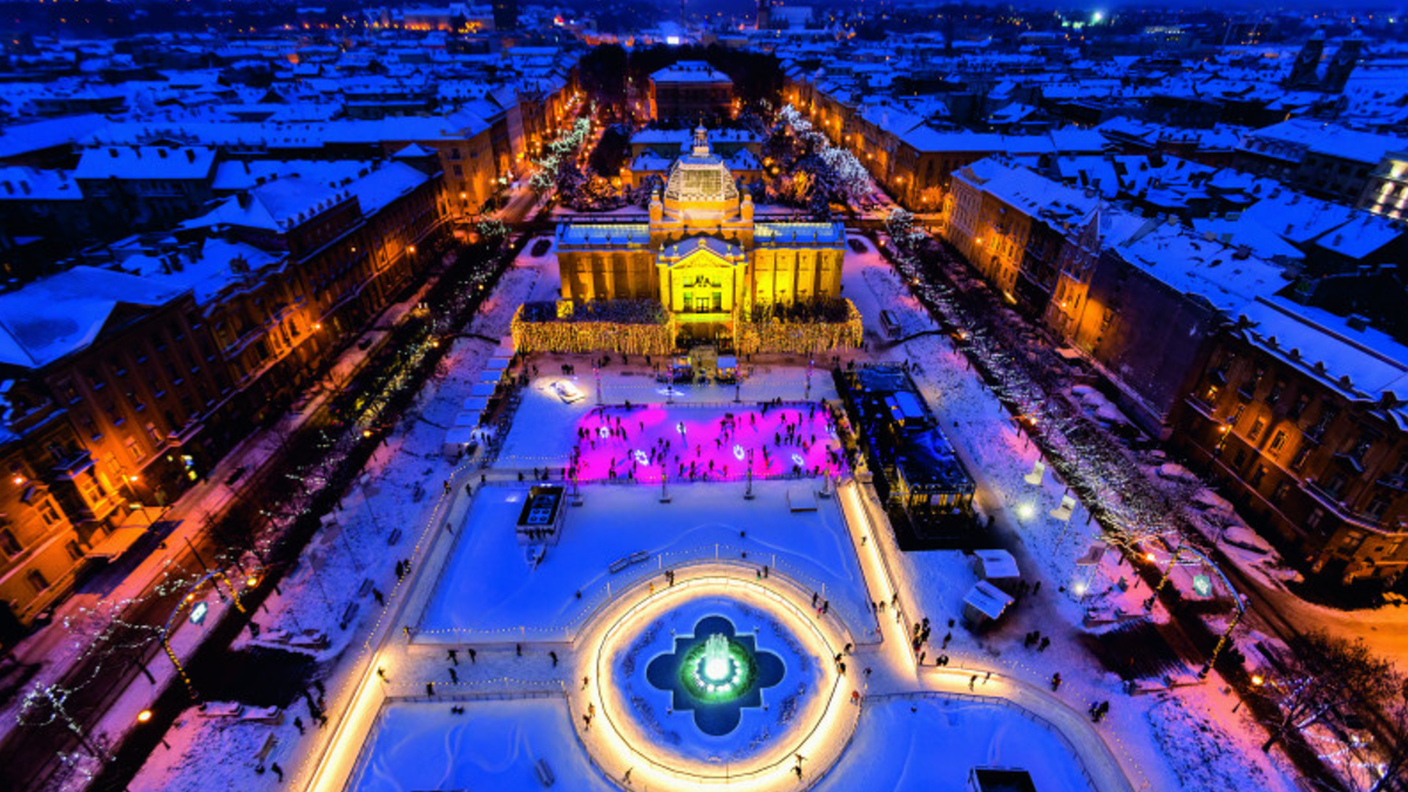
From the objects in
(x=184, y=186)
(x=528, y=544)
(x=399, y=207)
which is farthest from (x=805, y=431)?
(x=184, y=186)

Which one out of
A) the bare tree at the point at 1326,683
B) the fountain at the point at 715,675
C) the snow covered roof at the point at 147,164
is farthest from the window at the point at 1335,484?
the snow covered roof at the point at 147,164

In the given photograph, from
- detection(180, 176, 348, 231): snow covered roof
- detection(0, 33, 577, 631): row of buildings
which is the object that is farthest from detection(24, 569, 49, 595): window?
detection(180, 176, 348, 231): snow covered roof

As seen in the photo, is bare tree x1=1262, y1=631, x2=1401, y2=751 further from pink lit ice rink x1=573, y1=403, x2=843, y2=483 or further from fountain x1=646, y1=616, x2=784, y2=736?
pink lit ice rink x1=573, y1=403, x2=843, y2=483

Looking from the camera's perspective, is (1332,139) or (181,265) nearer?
(181,265)

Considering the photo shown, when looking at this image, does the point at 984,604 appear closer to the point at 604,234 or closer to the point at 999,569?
the point at 999,569

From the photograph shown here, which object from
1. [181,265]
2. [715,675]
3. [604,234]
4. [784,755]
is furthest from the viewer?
[604,234]

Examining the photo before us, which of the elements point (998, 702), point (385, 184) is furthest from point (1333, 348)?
point (385, 184)

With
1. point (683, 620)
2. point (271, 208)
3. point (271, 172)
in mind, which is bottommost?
point (683, 620)
